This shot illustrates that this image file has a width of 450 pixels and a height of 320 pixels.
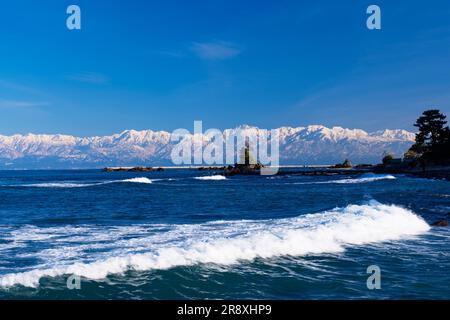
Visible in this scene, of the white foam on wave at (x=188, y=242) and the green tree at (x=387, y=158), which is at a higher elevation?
the green tree at (x=387, y=158)

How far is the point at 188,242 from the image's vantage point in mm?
18641

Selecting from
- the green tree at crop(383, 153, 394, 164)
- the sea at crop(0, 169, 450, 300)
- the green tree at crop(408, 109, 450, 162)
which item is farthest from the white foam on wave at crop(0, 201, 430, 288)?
the green tree at crop(383, 153, 394, 164)

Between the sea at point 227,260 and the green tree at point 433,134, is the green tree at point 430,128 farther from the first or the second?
the sea at point 227,260

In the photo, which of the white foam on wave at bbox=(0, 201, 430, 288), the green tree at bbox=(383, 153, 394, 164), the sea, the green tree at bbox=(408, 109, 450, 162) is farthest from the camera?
the green tree at bbox=(383, 153, 394, 164)

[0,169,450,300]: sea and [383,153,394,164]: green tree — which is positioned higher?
[383,153,394,164]: green tree

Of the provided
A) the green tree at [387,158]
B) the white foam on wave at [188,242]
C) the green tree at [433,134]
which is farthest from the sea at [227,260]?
the green tree at [387,158]

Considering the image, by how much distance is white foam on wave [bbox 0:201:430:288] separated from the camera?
14.8 m

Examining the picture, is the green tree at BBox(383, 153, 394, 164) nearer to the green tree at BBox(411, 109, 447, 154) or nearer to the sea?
the green tree at BBox(411, 109, 447, 154)

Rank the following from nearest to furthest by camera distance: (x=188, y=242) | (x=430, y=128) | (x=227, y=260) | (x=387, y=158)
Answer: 1. (x=227, y=260)
2. (x=188, y=242)
3. (x=430, y=128)
4. (x=387, y=158)

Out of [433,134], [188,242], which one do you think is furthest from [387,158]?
[188,242]

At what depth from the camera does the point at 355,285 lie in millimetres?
12742

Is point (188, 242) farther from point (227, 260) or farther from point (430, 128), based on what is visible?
point (430, 128)

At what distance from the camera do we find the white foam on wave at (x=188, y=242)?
14773 millimetres
